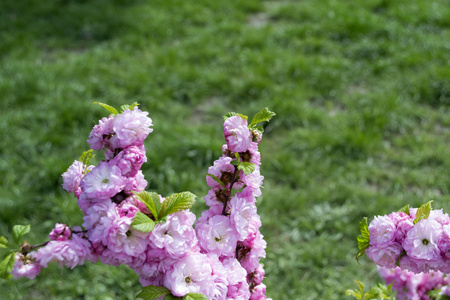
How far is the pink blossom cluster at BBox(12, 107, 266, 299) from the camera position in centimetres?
108

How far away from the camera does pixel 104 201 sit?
3.70 ft

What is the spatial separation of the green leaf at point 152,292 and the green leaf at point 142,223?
154 mm

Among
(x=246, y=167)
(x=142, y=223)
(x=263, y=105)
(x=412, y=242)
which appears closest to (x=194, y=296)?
(x=142, y=223)

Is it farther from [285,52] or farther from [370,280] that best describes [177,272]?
[285,52]

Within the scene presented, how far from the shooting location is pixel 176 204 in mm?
1143

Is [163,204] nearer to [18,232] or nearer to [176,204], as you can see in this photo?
[176,204]

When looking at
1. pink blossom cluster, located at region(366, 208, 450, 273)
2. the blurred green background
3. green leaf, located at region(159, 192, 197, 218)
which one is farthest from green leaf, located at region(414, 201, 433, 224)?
the blurred green background

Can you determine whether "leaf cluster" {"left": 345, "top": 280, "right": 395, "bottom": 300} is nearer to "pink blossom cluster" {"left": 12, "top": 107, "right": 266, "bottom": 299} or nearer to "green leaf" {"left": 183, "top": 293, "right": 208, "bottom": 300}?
"pink blossom cluster" {"left": 12, "top": 107, "right": 266, "bottom": 299}

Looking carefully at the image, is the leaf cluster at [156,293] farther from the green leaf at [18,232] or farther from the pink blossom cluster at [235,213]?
the green leaf at [18,232]

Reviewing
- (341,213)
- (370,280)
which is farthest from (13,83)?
(370,280)

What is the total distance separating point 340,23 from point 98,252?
4310 mm

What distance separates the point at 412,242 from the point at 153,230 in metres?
0.62

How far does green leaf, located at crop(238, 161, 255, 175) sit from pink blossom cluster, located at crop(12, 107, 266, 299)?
0.12 ft

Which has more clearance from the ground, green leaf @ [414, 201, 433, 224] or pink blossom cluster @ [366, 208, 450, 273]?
green leaf @ [414, 201, 433, 224]
